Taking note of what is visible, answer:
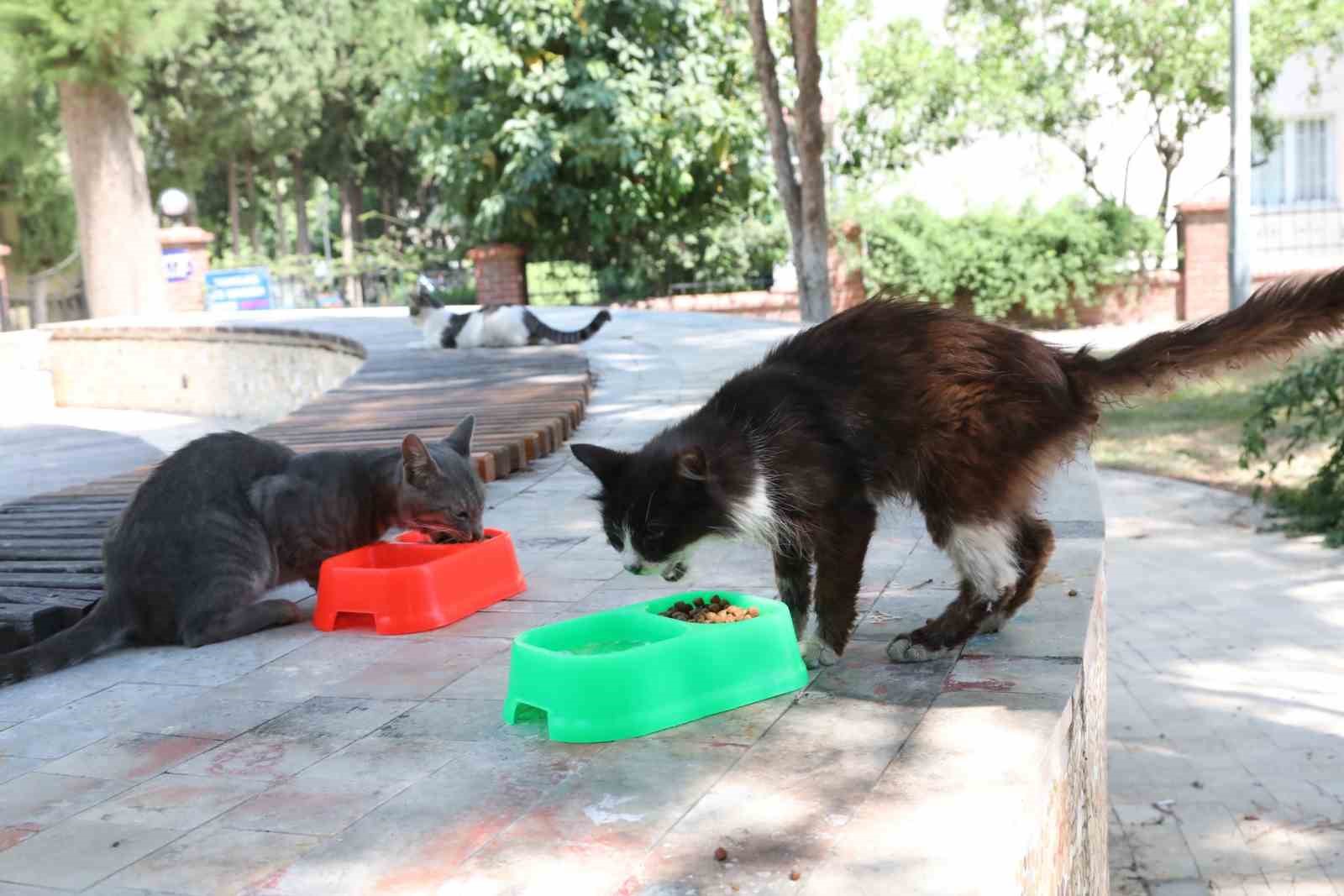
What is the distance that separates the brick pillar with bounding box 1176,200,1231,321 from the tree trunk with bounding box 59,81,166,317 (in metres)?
18.1

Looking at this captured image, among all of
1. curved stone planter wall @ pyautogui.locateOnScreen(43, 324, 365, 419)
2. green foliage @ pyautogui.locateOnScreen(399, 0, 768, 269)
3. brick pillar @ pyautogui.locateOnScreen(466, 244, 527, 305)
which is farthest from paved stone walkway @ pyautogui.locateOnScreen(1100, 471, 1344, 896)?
brick pillar @ pyautogui.locateOnScreen(466, 244, 527, 305)

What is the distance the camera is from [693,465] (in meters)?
3.36

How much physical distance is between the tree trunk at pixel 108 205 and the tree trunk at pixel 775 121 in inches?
576

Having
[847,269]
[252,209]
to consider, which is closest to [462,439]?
[847,269]

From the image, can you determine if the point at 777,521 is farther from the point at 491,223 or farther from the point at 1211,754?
the point at 491,223

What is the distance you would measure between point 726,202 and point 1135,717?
16.5m

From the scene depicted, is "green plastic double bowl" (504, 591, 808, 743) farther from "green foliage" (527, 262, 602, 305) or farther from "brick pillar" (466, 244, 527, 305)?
"green foliage" (527, 262, 602, 305)

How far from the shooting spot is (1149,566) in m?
7.90

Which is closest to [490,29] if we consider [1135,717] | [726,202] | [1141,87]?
[726,202]

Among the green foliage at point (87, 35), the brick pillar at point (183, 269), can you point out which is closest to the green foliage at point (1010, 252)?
the brick pillar at point (183, 269)

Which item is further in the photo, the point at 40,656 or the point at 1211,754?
the point at 1211,754

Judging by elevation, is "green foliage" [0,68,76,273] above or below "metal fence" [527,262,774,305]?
above

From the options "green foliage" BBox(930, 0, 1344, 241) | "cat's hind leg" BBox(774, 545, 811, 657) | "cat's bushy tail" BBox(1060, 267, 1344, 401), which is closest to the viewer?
"cat's bushy tail" BBox(1060, 267, 1344, 401)

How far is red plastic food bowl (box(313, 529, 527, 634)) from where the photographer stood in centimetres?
409
